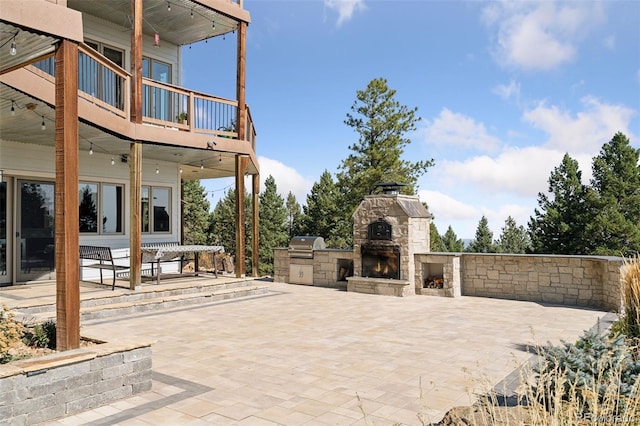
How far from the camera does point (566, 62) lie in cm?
1577

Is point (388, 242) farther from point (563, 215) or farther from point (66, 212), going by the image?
point (563, 215)

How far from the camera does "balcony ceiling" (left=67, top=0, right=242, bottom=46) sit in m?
10.6

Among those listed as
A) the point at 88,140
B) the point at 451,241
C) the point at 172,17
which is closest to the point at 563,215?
the point at 451,241

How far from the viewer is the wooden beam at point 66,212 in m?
4.53

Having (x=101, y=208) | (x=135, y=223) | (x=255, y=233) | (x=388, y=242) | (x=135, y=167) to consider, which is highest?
(x=135, y=167)

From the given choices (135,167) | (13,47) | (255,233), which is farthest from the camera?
(255,233)

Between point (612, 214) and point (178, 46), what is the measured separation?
25.2 metres

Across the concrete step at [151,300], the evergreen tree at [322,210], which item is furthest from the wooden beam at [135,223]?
the evergreen tree at [322,210]

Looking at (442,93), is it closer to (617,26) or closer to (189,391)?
(617,26)

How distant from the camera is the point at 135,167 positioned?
30.6 ft

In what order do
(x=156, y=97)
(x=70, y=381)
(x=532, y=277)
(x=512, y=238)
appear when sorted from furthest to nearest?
(x=512, y=238) → (x=156, y=97) → (x=532, y=277) → (x=70, y=381)

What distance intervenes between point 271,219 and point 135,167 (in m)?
29.2

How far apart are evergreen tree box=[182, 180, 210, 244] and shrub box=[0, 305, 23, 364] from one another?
111 feet

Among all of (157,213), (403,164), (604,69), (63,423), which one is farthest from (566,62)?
Result: (63,423)
